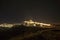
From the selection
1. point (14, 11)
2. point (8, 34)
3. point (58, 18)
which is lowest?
point (8, 34)

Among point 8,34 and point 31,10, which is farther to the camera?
point 31,10

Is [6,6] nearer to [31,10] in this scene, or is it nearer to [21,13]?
[21,13]

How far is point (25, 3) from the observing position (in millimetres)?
1672

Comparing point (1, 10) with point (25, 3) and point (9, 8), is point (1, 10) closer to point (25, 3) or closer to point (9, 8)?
point (9, 8)

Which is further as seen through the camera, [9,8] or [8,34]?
[9,8]

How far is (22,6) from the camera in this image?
166 cm

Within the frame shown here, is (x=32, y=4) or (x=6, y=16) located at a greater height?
(x=32, y=4)

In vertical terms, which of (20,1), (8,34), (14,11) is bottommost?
(8,34)

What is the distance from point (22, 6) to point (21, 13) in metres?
0.09

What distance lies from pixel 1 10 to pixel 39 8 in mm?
461

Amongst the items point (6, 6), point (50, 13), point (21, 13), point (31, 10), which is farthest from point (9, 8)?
Result: point (50, 13)

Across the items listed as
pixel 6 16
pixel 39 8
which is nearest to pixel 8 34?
pixel 6 16

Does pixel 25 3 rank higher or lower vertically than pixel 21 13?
higher

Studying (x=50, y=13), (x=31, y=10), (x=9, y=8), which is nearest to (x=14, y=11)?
(x=9, y=8)
